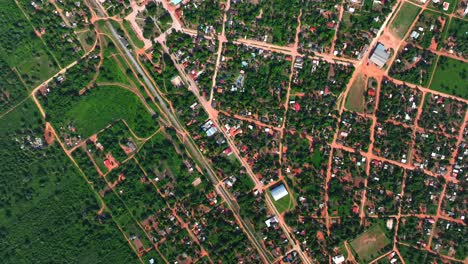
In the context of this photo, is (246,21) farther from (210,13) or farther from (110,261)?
(110,261)

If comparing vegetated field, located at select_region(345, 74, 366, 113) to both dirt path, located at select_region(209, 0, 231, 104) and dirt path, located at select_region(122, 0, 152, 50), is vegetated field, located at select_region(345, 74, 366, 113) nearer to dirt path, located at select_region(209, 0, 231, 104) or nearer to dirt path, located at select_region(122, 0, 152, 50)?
dirt path, located at select_region(209, 0, 231, 104)

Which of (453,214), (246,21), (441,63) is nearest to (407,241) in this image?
(453,214)

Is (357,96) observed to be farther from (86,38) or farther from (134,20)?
(86,38)

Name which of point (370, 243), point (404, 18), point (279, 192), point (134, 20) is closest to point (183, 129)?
point (279, 192)

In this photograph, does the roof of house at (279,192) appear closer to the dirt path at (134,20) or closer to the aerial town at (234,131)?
the aerial town at (234,131)

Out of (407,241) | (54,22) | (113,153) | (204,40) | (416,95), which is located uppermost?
(54,22)

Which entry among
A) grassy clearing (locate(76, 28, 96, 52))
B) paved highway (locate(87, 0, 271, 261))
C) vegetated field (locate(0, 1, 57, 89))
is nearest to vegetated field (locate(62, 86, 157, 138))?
paved highway (locate(87, 0, 271, 261))

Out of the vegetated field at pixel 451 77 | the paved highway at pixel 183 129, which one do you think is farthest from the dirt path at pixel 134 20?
the vegetated field at pixel 451 77
